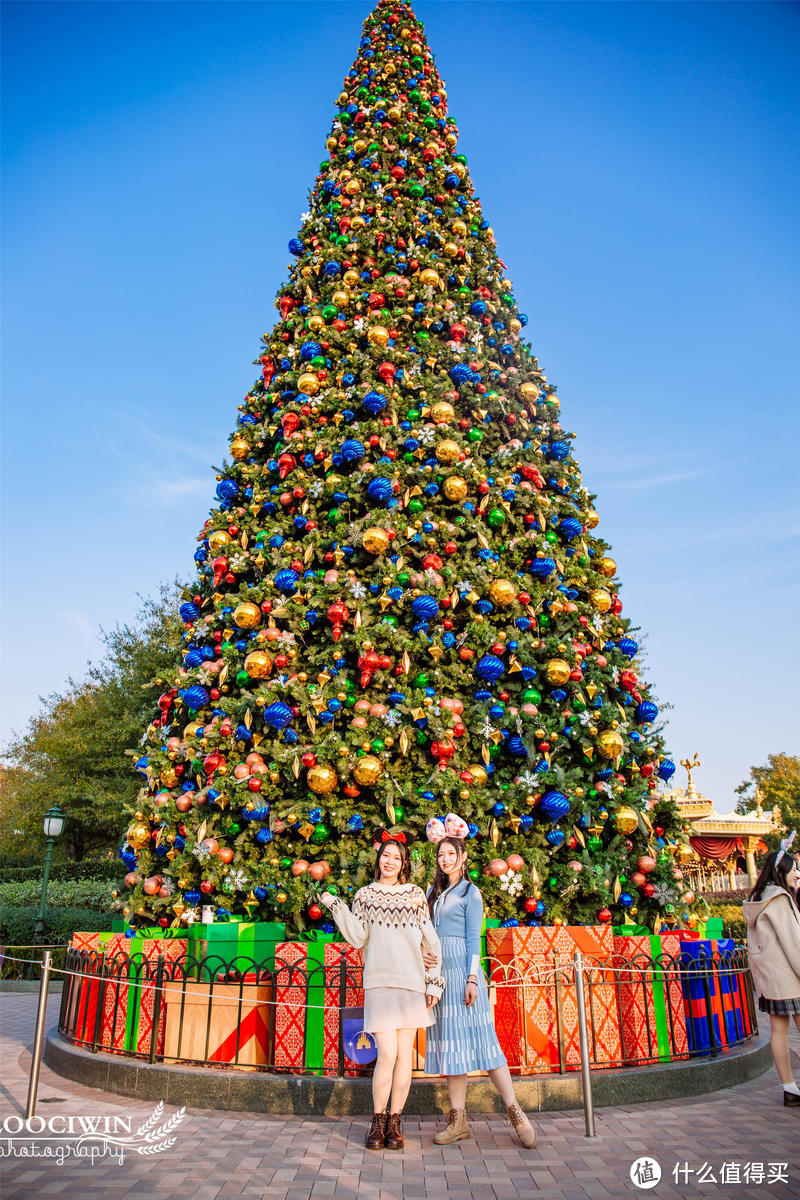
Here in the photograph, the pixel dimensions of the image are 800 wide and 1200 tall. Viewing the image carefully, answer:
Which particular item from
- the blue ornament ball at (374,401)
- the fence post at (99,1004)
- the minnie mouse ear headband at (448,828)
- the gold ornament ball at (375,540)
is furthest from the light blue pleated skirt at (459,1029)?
the blue ornament ball at (374,401)

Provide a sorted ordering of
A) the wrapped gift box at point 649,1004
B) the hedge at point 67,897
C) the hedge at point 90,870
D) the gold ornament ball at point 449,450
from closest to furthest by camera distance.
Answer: the wrapped gift box at point 649,1004
the gold ornament ball at point 449,450
the hedge at point 67,897
the hedge at point 90,870

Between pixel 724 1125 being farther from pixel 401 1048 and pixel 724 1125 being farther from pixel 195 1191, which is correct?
pixel 195 1191

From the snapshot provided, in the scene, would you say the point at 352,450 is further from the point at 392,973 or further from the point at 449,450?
the point at 392,973

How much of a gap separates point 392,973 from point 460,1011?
0.55m

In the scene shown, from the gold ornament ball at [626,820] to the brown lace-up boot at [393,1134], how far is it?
3.07m

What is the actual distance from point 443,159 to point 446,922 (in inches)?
381

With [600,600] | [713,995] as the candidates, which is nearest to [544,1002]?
[713,995]

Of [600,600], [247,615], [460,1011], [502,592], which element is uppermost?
[600,600]

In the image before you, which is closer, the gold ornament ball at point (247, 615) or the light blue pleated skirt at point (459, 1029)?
the light blue pleated skirt at point (459, 1029)

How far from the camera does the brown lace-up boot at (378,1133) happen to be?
394cm

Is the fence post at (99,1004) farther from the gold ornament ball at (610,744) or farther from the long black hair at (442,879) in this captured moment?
the gold ornament ball at (610,744)

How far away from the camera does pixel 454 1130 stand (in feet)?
13.4

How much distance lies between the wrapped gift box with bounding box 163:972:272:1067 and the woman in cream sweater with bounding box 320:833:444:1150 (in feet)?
4.83

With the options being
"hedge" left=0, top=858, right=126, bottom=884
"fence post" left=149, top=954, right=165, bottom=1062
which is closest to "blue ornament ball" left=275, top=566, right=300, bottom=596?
"fence post" left=149, top=954, right=165, bottom=1062
